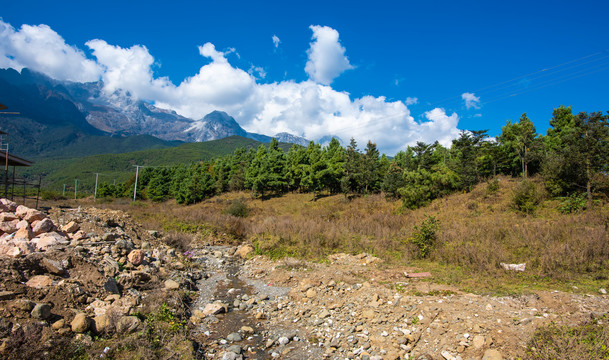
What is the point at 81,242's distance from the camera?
9914mm

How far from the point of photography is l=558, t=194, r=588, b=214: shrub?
48.5 feet

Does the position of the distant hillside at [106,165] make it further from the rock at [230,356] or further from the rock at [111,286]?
the rock at [230,356]

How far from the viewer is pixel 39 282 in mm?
6160

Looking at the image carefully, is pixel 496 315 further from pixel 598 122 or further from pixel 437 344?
pixel 598 122

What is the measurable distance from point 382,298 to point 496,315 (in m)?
2.40

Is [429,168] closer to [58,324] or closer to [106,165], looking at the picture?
[58,324]

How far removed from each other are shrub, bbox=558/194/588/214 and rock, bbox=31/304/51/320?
20.6 meters

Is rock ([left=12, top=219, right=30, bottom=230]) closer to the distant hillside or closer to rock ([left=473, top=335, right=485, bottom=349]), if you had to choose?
rock ([left=473, top=335, right=485, bottom=349])

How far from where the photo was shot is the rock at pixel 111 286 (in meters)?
7.13

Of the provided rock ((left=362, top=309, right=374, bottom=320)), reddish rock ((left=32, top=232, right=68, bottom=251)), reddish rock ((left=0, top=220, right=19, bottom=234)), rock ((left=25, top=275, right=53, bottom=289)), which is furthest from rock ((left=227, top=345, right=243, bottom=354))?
reddish rock ((left=0, top=220, right=19, bottom=234))

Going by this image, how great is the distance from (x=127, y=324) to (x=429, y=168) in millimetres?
35464

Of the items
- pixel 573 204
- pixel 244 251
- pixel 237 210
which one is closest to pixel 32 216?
pixel 244 251

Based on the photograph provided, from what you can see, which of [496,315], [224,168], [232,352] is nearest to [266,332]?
[232,352]

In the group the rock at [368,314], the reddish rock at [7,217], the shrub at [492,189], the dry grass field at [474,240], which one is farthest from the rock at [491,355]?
the shrub at [492,189]
